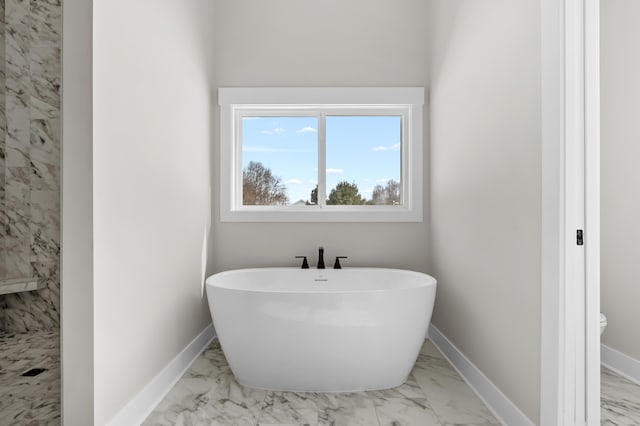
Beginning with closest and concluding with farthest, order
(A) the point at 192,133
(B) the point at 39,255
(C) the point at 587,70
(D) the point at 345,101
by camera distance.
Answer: (C) the point at 587,70 → (B) the point at 39,255 → (A) the point at 192,133 → (D) the point at 345,101

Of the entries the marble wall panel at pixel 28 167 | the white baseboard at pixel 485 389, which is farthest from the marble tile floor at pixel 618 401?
the marble wall panel at pixel 28 167

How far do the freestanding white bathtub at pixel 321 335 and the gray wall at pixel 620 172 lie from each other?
4.16ft

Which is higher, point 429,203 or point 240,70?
point 240,70

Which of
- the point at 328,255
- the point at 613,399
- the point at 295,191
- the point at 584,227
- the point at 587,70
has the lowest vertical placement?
the point at 613,399

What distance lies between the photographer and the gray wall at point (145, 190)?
1.50 metres

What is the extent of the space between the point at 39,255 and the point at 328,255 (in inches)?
72.8

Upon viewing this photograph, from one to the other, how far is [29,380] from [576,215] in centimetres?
245

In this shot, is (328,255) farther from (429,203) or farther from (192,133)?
(192,133)

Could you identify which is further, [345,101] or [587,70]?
[345,101]

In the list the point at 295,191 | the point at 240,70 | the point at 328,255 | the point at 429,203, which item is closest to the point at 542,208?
the point at 429,203

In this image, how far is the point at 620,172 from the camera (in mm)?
2383

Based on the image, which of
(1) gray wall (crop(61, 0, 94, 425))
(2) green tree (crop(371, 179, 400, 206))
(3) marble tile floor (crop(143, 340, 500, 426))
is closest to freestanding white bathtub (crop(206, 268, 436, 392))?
(3) marble tile floor (crop(143, 340, 500, 426))

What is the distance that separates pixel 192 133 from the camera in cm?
254

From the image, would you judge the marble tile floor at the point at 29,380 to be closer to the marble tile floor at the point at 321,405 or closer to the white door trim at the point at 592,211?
the marble tile floor at the point at 321,405
